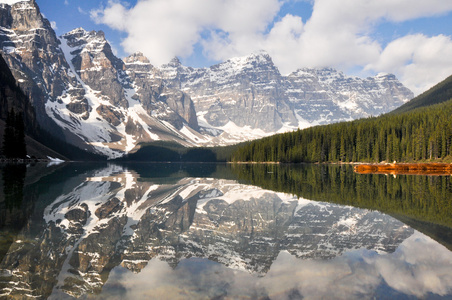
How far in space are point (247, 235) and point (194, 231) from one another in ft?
8.22

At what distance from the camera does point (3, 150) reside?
10144cm

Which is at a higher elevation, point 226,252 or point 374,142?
point 374,142

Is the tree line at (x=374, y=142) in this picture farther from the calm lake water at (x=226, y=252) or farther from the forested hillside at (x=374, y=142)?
the calm lake water at (x=226, y=252)

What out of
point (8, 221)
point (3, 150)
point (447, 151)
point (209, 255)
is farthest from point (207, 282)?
point (3, 150)

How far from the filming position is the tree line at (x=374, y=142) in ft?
314

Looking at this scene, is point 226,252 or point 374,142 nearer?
point 226,252

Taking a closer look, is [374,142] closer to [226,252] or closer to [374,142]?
[374,142]

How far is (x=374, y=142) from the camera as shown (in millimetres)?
119562

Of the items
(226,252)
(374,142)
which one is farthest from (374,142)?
(226,252)

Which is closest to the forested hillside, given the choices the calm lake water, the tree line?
the tree line

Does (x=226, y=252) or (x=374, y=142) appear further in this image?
(x=374, y=142)

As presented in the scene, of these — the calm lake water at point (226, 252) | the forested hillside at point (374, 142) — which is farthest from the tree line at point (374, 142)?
the calm lake water at point (226, 252)

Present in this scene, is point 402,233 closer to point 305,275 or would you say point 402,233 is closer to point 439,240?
point 439,240

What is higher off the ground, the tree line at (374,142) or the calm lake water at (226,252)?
the tree line at (374,142)
